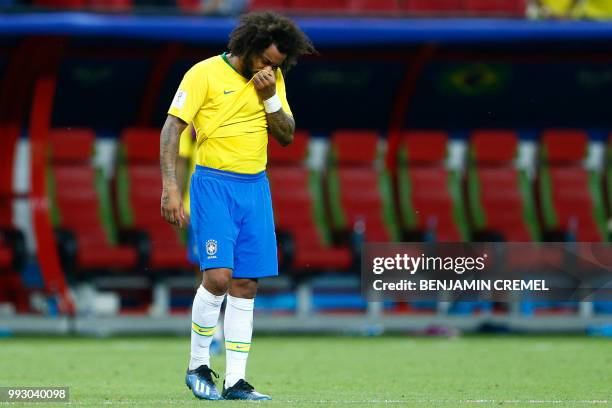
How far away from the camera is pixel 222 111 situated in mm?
7781

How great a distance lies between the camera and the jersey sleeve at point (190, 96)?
25.2ft

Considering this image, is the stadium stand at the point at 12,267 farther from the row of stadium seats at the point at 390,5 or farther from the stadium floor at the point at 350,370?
the row of stadium seats at the point at 390,5

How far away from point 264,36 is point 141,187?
8.58 metres

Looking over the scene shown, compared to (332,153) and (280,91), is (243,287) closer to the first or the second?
(280,91)

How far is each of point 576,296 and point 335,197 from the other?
2.81 metres

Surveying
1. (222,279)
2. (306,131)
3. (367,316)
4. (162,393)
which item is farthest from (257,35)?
(306,131)

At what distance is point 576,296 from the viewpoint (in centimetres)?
1606

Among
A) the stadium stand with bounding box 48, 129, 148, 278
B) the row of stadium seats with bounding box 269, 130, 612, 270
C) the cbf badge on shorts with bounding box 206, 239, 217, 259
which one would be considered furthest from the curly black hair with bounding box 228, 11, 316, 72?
the row of stadium seats with bounding box 269, 130, 612, 270

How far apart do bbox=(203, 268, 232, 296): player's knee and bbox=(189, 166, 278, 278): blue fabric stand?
0.03 metres

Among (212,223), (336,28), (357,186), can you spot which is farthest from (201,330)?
(357,186)

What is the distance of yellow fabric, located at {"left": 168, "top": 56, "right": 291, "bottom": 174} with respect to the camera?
7.74 m

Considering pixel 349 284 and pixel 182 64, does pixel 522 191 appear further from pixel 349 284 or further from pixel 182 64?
pixel 182 64

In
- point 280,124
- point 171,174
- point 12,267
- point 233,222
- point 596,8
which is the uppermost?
point 596,8
